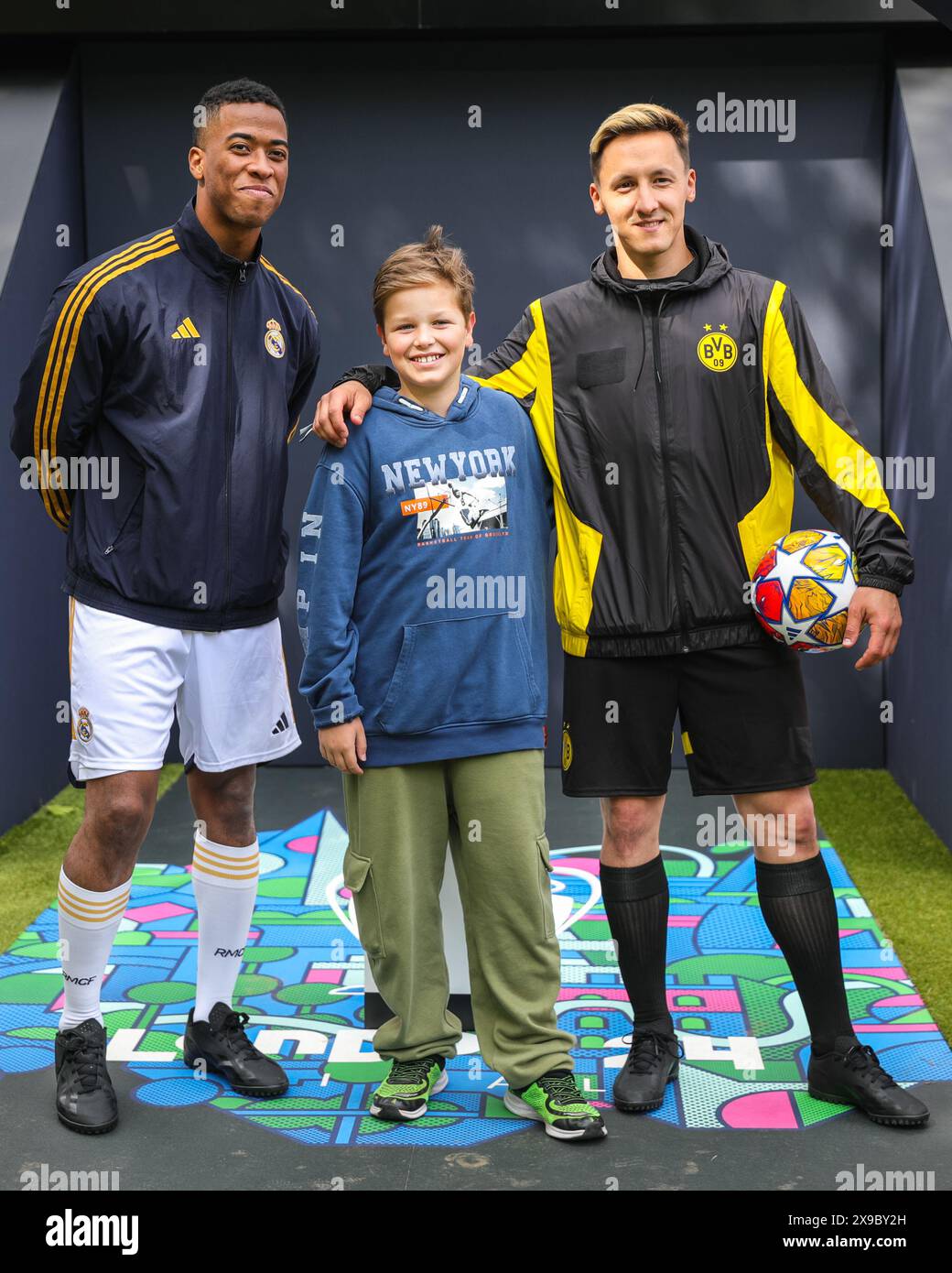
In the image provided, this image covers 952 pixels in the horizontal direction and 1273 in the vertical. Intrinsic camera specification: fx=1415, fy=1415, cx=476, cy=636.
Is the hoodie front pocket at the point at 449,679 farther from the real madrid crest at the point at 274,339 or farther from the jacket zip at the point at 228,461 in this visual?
the real madrid crest at the point at 274,339

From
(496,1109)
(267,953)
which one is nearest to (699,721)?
(496,1109)

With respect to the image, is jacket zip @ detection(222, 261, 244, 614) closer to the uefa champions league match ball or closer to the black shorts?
the black shorts

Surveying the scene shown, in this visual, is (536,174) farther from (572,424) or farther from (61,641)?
(572,424)

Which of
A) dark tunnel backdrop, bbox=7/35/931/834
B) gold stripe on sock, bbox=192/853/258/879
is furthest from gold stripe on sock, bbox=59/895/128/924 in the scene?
dark tunnel backdrop, bbox=7/35/931/834

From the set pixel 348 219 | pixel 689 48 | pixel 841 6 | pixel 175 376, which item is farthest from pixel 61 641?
pixel 841 6

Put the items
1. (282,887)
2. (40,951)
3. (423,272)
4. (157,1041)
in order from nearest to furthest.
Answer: (423,272), (157,1041), (40,951), (282,887)

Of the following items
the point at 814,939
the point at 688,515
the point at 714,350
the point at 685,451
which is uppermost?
the point at 714,350

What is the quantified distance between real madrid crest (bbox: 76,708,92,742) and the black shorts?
3.23ft

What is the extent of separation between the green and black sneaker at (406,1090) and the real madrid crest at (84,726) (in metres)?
0.92

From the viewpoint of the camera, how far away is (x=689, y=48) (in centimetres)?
568

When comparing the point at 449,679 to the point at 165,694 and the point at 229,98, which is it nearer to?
the point at 165,694

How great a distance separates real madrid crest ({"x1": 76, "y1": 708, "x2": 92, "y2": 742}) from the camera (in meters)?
2.89

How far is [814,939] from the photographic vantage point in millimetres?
2914

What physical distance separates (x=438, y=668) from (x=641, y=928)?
74cm
